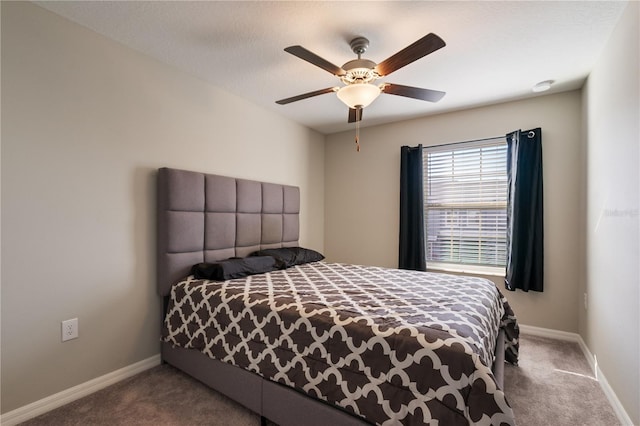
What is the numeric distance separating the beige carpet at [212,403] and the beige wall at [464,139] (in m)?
0.82

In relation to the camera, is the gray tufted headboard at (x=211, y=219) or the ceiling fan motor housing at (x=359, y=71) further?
the gray tufted headboard at (x=211, y=219)

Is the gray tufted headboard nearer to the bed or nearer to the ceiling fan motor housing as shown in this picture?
the bed

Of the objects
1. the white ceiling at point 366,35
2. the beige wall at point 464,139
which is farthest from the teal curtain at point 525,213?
the white ceiling at point 366,35

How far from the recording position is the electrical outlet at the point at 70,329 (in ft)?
6.25

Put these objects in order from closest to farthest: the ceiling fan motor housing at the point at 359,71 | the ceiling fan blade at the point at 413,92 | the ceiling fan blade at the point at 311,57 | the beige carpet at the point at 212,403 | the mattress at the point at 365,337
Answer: the mattress at the point at 365,337 → the ceiling fan blade at the point at 311,57 → the beige carpet at the point at 212,403 → the ceiling fan motor housing at the point at 359,71 → the ceiling fan blade at the point at 413,92

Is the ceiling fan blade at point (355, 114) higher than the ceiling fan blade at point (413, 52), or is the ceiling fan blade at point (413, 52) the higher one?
the ceiling fan blade at point (413, 52)

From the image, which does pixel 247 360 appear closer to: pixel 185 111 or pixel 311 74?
pixel 185 111

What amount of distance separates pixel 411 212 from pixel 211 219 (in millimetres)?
2340

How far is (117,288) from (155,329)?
48cm

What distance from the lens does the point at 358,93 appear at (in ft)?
6.55

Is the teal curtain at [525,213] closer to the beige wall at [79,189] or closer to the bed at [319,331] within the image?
the bed at [319,331]

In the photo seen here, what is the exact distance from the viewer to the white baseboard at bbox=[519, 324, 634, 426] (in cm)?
175

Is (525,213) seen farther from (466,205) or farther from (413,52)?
(413,52)

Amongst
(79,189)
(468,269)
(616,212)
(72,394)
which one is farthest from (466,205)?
(72,394)
